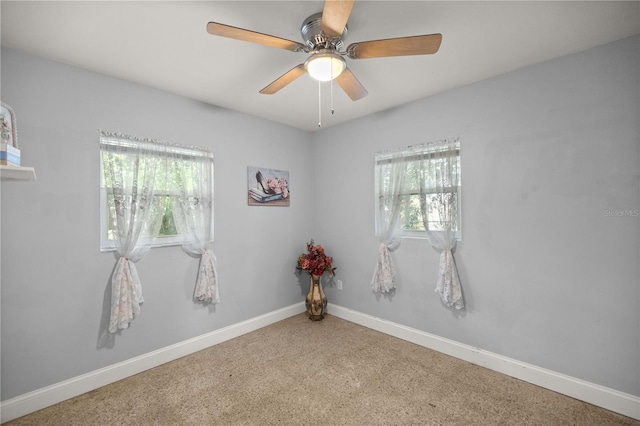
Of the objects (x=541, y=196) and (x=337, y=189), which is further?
(x=337, y=189)

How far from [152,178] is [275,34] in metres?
1.63

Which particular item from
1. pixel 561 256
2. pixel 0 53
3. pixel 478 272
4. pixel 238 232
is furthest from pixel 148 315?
pixel 561 256

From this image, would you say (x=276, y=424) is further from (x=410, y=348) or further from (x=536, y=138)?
(x=536, y=138)

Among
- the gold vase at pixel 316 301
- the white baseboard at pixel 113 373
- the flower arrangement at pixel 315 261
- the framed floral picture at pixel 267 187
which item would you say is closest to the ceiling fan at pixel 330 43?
the framed floral picture at pixel 267 187

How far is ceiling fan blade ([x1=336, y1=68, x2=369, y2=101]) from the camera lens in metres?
1.86

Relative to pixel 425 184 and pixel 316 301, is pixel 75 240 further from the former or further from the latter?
pixel 425 184

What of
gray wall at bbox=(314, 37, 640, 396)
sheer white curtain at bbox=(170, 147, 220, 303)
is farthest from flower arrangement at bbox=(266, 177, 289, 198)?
gray wall at bbox=(314, 37, 640, 396)

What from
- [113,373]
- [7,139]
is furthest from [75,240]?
[113,373]

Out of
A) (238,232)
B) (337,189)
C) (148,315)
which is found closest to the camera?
(148,315)

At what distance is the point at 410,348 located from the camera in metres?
2.80

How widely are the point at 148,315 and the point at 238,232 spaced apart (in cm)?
114

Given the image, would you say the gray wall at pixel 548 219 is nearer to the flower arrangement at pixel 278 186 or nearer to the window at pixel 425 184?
the window at pixel 425 184

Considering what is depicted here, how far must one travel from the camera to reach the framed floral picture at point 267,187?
3.28 m

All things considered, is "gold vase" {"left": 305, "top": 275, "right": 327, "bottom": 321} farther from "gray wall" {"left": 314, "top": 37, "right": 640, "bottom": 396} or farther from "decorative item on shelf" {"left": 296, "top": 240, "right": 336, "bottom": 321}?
"gray wall" {"left": 314, "top": 37, "right": 640, "bottom": 396}
